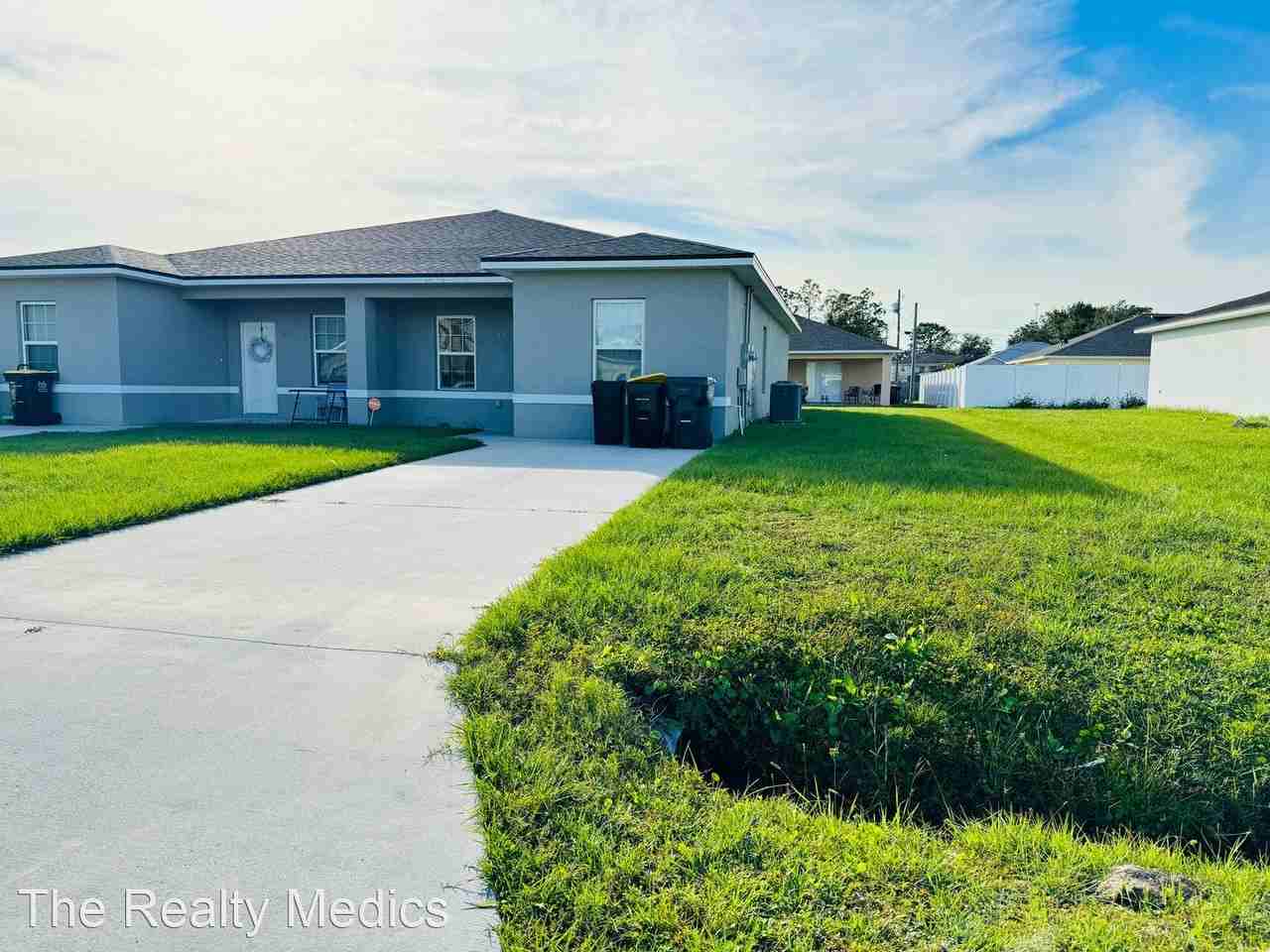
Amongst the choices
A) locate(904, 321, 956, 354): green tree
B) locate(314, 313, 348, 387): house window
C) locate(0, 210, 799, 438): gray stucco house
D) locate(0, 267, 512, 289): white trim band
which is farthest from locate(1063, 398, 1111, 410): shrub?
locate(904, 321, 956, 354): green tree

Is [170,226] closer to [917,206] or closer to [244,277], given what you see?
[244,277]

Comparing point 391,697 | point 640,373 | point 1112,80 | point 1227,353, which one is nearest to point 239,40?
point 640,373

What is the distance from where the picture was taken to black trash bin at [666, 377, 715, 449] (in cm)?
1182

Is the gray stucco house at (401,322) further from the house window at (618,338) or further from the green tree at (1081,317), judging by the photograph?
the green tree at (1081,317)

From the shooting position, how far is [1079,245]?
2323 cm

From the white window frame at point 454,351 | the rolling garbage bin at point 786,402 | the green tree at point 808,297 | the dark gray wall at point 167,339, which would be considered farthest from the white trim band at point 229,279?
the green tree at point 808,297

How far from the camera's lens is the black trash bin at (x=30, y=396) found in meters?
15.0

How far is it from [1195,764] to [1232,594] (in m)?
1.76

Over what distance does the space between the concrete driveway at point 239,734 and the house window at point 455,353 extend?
10.9m

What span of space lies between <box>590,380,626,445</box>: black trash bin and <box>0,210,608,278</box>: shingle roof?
4096 millimetres

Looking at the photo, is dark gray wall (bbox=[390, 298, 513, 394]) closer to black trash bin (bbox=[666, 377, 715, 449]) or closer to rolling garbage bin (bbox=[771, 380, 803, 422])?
black trash bin (bbox=[666, 377, 715, 449])

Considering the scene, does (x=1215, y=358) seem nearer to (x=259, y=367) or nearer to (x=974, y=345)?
(x=259, y=367)

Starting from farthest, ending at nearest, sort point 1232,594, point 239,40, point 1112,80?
point 1112,80
point 239,40
point 1232,594

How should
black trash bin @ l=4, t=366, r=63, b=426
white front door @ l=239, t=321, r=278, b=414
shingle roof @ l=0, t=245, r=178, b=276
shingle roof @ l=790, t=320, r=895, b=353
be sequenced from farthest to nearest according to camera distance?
1. shingle roof @ l=790, t=320, r=895, b=353
2. white front door @ l=239, t=321, r=278, b=414
3. black trash bin @ l=4, t=366, r=63, b=426
4. shingle roof @ l=0, t=245, r=178, b=276
